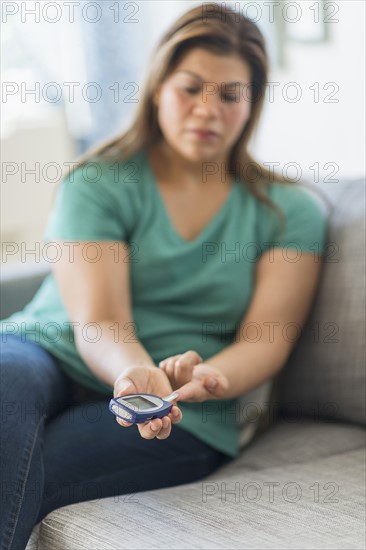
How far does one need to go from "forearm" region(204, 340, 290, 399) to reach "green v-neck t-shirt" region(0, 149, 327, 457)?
0.07 meters

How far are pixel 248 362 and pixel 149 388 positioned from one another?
260mm

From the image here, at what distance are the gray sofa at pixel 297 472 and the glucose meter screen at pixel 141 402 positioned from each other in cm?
16

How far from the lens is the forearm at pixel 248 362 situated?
1320mm

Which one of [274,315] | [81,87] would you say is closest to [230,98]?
[274,315]

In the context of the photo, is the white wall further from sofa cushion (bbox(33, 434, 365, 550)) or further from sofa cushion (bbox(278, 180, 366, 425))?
sofa cushion (bbox(33, 434, 365, 550))

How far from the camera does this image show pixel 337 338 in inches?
56.2

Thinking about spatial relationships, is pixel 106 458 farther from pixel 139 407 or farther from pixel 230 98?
pixel 230 98

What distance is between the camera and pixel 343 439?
1387 millimetres

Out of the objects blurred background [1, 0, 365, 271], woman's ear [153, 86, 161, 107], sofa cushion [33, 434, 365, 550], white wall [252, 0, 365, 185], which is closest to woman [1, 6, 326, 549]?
woman's ear [153, 86, 161, 107]

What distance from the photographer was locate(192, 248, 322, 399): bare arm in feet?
4.51

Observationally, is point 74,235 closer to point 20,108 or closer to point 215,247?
point 215,247

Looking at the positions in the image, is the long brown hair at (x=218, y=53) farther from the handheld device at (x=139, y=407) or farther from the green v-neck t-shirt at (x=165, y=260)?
the handheld device at (x=139, y=407)

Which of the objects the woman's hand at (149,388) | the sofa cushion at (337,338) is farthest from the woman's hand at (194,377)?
the sofa cushion at (337,338)

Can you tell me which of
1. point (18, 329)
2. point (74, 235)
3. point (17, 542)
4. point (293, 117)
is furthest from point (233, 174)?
point (293, 117)
